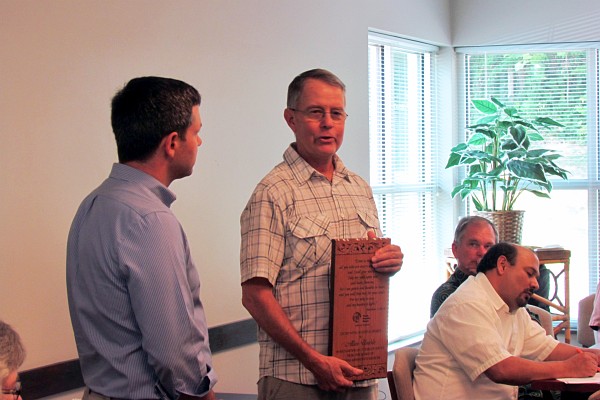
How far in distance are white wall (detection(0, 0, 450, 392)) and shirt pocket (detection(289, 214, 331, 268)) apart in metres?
1.11

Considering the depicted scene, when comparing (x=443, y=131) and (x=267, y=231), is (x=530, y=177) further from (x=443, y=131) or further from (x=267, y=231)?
(x=267, y=231)

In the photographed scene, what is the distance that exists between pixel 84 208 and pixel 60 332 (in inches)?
53.6

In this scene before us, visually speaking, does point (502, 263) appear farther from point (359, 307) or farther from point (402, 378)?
point (359, 307)

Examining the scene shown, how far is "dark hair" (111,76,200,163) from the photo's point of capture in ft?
5.77

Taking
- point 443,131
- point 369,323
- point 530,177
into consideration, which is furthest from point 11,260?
point 443,131

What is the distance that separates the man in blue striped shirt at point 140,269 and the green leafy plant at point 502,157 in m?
3.79

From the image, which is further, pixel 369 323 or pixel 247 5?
pixel 247 5

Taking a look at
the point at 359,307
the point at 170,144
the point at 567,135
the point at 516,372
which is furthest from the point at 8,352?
the point at 567,135

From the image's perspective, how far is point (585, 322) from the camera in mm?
4469

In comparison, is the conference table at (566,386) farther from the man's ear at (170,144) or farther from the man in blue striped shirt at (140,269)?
the man's ear at (170,144)

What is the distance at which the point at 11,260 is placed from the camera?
2785 millimetres

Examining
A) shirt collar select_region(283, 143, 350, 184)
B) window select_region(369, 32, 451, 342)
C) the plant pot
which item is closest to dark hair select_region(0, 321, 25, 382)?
shirt collar select_region(283, 143, 350, 184)

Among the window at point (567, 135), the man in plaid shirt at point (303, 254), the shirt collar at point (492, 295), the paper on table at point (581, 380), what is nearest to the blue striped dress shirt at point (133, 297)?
the man in plaid shirt at point (303, 254)

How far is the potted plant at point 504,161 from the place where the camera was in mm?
5234
